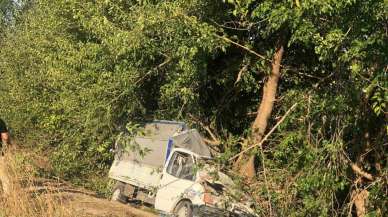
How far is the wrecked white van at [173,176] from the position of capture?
12.3 metres

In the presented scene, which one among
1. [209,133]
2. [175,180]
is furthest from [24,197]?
[209,133]

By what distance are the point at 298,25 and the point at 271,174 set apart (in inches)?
131

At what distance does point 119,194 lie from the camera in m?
17.6

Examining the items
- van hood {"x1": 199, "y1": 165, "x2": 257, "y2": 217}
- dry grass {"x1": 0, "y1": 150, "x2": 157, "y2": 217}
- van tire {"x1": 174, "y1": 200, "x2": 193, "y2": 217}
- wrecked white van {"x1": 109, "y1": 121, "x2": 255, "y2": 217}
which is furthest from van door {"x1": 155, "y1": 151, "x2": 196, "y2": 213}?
dry grass {"x1": 0, "y1": 150, "x2": 157, "y2": 217}

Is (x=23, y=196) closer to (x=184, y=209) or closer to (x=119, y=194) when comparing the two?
(x=184, y=209)

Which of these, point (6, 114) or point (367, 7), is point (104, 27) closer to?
point (367, 7)

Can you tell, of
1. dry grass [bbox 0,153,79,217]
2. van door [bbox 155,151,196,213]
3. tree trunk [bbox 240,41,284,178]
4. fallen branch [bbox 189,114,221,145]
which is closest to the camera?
dry grass [bbox 0,153,79,217]

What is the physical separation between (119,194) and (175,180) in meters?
4.02

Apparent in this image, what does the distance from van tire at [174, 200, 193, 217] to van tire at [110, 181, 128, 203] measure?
14.0 ft

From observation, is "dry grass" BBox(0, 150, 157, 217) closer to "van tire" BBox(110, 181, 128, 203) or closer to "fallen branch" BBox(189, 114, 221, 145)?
"fallen branch" BBox(189, 114, 221, 145)

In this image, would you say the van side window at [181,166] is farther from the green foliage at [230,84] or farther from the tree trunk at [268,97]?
the tree trunk at [268,97]

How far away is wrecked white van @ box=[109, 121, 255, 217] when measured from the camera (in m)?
12.3

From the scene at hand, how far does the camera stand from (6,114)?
24.7m

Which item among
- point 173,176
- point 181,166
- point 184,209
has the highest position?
point 181,166
